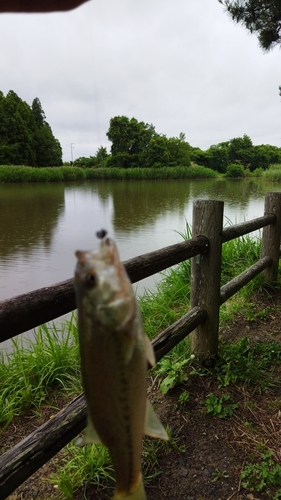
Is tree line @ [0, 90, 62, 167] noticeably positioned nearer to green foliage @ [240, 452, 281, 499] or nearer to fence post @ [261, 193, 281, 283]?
green foliage @ [240, 452, 281, 499]

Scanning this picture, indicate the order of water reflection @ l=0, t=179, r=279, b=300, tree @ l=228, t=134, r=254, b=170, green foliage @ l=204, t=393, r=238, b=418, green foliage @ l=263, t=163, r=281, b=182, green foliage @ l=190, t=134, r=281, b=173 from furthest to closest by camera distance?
1. tree @ l=228, t=134, r=254, b=170
2. green foliage @ l=190, t=134, r=281, b=173
3. green foliage @ l=263, t=163, r=281, b=182
4. water reflection @ l=0, t=179, r=279, b=300
5. green foliage @ l=204, t=393, r=238, b=418

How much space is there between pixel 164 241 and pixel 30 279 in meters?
2.58

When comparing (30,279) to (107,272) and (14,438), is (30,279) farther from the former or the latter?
(107,272)

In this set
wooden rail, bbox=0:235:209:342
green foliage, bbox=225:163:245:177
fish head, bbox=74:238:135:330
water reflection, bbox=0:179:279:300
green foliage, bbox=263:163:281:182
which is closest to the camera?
fish head, bbox=74:238:135:330

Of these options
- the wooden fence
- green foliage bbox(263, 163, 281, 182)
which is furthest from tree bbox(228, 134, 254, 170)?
the wooden fence

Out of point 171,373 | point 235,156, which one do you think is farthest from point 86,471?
point 235,156

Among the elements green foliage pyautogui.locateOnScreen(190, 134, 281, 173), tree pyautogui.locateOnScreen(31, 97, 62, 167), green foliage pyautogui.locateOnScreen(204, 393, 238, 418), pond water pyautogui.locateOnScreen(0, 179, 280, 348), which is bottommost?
green foliage pyautogui.locateOnScreen(204, 393, 238, 418)

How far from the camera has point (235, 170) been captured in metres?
30.3

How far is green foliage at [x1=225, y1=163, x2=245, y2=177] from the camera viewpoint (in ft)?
96.9

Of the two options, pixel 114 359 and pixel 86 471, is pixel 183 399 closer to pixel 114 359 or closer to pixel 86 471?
pixel 86 471

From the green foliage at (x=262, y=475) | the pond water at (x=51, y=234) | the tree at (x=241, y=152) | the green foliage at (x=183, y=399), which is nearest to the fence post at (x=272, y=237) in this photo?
the pond water at (x=51, y=234)

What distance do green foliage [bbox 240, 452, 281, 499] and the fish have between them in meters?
1.64

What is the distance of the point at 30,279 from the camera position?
5109mm

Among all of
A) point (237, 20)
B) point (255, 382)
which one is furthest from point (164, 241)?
point (255, 382)
